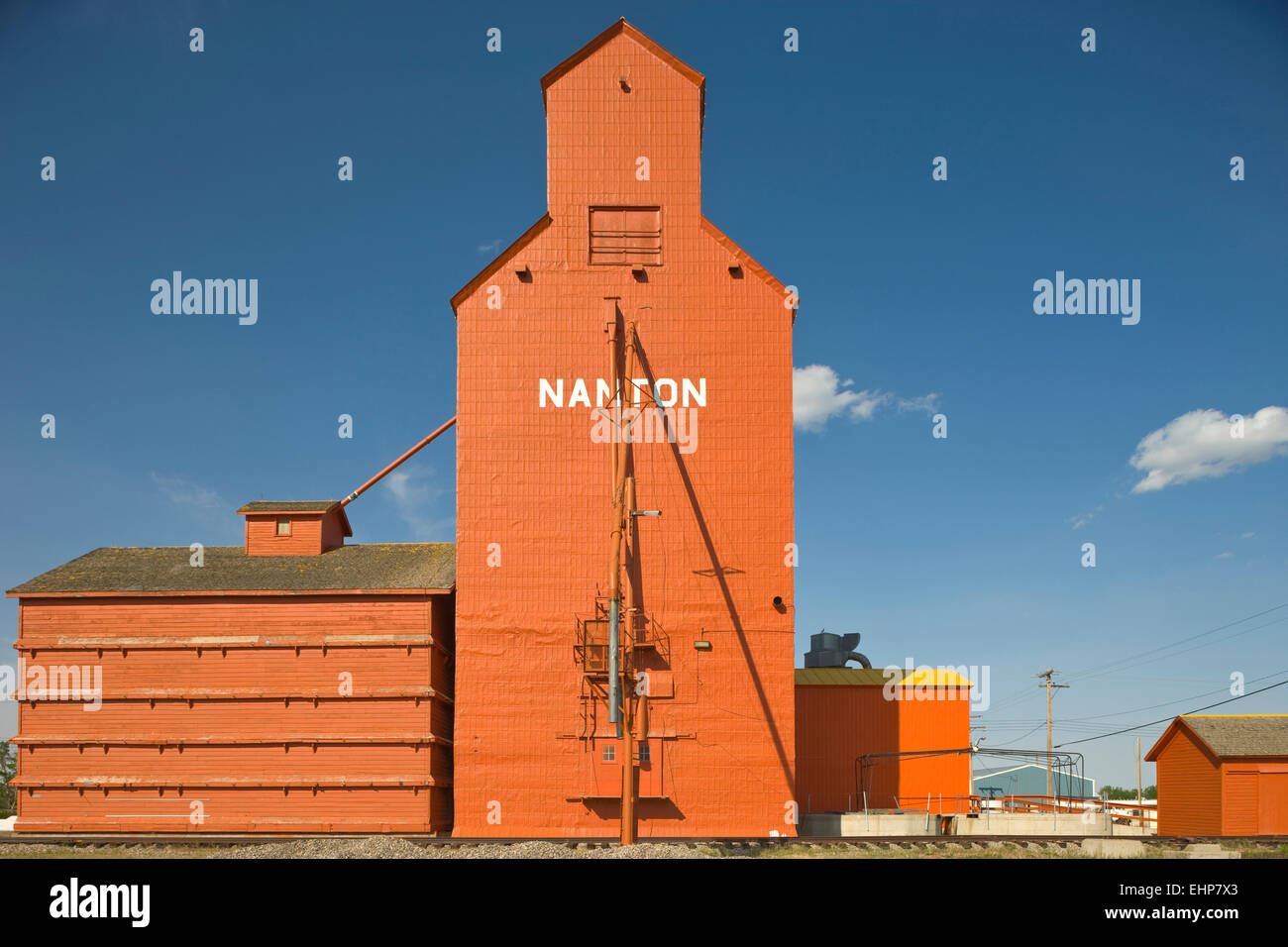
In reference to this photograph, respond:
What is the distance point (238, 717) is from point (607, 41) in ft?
76.5

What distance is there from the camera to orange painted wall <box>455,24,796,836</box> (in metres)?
32.2

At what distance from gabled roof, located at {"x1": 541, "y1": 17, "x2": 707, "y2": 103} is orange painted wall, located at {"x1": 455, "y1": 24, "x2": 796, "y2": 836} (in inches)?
7.8

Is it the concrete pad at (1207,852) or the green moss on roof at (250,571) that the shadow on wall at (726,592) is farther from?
the concrete pad at (1207,852)

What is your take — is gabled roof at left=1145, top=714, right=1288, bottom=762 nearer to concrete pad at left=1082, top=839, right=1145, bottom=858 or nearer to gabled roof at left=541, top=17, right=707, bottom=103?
concrete pad at left=1082, top=839, right=1145, bottom=858

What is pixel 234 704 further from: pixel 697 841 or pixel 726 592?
pixel 726 592

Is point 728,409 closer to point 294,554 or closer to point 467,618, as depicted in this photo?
point 467,618

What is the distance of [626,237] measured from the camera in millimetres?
34031

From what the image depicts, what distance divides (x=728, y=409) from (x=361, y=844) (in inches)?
642

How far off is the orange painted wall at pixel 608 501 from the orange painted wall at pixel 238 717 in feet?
5.53

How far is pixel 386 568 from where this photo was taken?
115 ft

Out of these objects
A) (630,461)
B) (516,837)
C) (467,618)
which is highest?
(630,461)

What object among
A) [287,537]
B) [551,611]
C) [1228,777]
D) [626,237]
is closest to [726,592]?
[551,611]
